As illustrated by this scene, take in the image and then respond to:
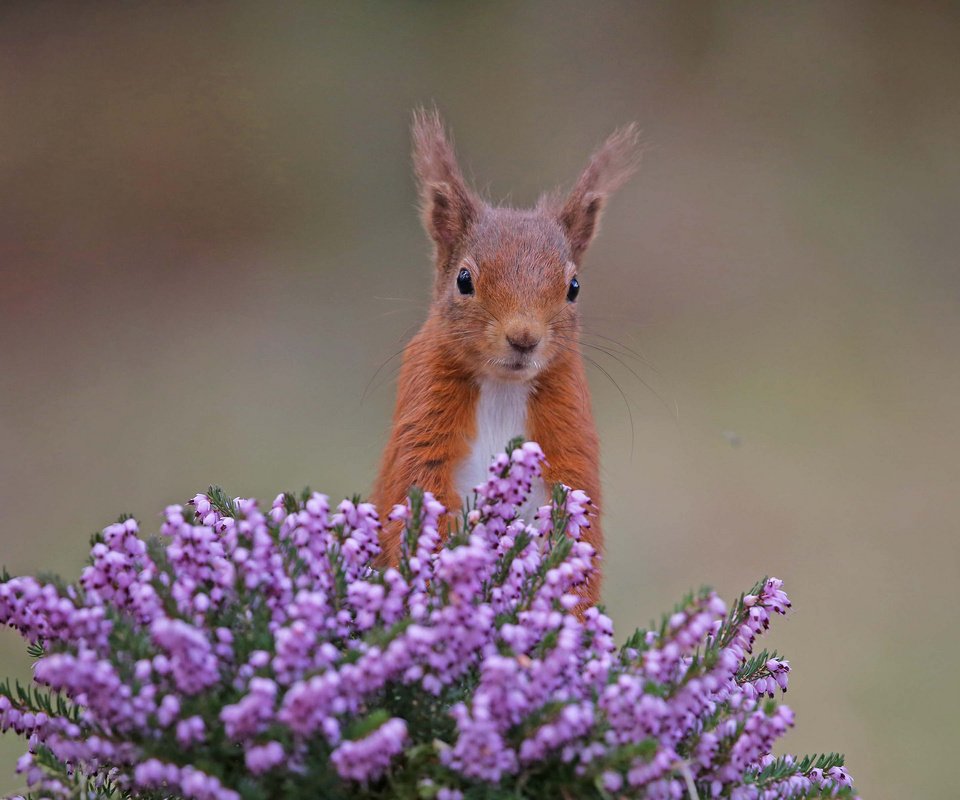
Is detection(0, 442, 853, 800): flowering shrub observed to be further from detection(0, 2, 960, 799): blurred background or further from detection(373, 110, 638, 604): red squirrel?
detection(0, 2, 960, 799): blurred background

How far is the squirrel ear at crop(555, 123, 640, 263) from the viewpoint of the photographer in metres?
1.26

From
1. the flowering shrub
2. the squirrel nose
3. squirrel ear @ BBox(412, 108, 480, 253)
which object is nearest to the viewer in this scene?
the flowering shrub

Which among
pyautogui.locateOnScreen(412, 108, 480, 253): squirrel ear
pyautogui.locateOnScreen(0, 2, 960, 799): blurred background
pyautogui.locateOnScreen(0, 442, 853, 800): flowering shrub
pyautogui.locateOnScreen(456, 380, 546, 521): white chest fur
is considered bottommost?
pyautogui.locateOnScreen(0, 442, 853, 800): flowering shrub

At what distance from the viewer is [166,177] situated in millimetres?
2594

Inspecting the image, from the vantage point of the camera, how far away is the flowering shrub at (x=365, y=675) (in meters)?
0.60

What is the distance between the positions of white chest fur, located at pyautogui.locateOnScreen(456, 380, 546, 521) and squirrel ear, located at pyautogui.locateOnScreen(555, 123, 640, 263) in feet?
0.62

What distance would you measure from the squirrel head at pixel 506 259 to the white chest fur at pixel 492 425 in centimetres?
3

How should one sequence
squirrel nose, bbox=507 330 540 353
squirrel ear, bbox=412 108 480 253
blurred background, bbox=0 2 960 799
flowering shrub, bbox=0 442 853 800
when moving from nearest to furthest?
1. flowering shrub, bbox=0 442 853 800
2. squirrel nose, bbox=507 330 540 353
3. squirrel ear, bbox=412 108 480 253
4. blurred background, bbox=0 2 960 799

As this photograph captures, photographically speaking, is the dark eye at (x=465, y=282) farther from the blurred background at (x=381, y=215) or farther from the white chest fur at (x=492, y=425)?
the blurred background at (x=381, y=215)

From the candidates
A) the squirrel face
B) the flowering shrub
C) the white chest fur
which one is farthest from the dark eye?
the flowering shrub

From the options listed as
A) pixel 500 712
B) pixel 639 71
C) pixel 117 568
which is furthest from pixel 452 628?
pixel 639 71

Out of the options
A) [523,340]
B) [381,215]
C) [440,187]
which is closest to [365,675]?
[523,340]

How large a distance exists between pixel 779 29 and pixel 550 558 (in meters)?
2.35

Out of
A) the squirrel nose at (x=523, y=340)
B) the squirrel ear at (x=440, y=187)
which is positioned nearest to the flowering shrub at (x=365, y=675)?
the squirrel nose at (x=523, y=340)
